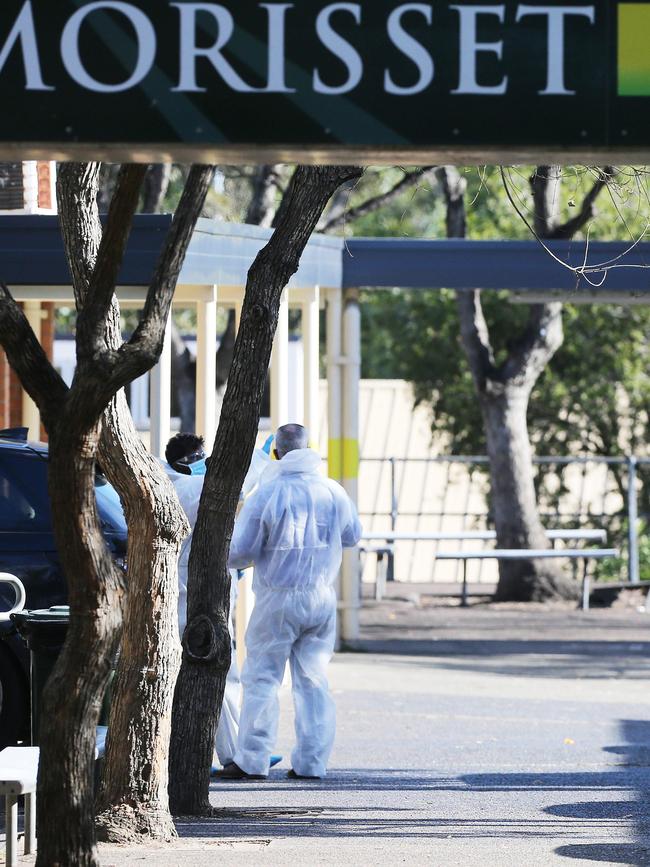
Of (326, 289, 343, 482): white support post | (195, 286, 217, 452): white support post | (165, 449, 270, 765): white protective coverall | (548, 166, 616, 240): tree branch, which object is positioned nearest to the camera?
(165, 449, 270, 765): white protective coverall

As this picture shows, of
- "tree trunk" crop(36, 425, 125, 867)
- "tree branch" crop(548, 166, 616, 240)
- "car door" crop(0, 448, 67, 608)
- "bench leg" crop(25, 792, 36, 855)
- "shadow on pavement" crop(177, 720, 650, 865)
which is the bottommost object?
"shadow on pavement" crop(177, 720, 650, 865)

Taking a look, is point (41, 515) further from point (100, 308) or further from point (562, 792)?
point (100, 308)

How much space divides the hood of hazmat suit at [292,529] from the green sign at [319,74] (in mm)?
5054

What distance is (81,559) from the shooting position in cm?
523

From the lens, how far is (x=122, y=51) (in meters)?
4.52

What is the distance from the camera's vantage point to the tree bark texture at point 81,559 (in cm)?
518

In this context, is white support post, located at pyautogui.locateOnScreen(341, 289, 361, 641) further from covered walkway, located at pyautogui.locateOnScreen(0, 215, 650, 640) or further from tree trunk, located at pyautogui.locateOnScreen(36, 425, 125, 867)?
tree trunk, located at pyautogui.locateOnScreen(36, 425, 125, 867)

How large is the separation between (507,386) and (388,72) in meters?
15.2

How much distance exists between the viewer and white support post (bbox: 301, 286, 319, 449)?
533 inches

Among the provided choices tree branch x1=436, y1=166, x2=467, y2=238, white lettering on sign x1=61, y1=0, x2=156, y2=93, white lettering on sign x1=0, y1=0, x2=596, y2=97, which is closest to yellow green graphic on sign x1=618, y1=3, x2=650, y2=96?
white lettering on sign x1=0, y1=0, x2=596, y2=97

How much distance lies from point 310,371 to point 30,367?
27.5ft

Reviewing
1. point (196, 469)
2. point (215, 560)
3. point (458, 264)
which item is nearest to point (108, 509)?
point (196, 469)

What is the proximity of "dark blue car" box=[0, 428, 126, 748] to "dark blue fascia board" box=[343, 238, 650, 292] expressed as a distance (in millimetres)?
5641

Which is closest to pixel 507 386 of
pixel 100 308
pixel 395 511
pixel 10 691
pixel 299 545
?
pixel 395 511
